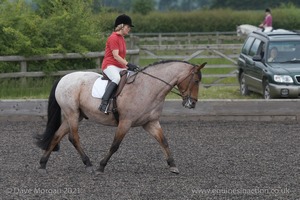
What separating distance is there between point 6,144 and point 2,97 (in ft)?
17.9

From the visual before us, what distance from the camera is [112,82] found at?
11.7m

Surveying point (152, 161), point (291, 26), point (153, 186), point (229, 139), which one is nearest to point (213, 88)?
point (229, 139)

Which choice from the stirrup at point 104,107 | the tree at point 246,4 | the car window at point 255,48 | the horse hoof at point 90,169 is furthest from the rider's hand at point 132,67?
the tree at point 246,4

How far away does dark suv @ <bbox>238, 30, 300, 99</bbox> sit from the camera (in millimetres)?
18891

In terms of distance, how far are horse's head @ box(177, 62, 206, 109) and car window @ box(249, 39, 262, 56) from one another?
31.6 ft

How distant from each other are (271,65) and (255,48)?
5.34 ft

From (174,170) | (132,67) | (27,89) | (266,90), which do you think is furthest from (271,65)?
(174,170)

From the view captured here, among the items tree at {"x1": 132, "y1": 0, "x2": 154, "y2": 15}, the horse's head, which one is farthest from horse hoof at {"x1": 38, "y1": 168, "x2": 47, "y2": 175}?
tree at {"x1": 132, "y1": 0, "x2": 154, "y2": 15}

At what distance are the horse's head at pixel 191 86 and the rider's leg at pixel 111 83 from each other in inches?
34.5

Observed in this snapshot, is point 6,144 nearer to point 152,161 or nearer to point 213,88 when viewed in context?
point 152,161

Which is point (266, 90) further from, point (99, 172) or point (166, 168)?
point (99, 172)

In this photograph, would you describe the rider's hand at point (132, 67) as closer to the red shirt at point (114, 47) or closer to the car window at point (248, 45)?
the red shirt at point (114, 47)

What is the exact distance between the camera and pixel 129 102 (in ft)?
37.9

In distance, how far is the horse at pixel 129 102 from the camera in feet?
37.8
